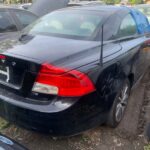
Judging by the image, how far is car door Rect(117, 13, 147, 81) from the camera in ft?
12.1

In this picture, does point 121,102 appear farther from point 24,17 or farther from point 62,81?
point 24,17

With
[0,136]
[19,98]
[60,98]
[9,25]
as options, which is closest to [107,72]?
[60,98]

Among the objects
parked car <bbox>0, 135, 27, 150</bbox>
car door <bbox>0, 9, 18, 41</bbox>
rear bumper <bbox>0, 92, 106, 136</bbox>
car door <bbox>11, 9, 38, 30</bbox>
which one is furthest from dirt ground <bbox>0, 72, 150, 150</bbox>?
car door <bbox>11, 9, 38, 30</bbox>

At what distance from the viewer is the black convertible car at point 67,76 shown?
2.62 metres

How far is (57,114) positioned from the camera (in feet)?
8.46

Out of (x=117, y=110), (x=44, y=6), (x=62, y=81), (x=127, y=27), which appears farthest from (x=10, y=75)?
(x=44, y=6)

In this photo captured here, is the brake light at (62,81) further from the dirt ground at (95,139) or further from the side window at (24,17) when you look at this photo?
the side window at (24,17)

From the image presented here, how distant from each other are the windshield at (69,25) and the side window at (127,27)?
367 mm

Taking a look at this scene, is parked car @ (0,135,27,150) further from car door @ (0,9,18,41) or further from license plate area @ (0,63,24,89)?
car door @ (0,9,18,41)

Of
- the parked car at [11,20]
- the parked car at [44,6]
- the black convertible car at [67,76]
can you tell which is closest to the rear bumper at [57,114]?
the black convertible car at [67,76]

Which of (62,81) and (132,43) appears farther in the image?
(132,43)

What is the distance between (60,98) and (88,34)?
1.15 meters

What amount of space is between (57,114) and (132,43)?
5.95 ft

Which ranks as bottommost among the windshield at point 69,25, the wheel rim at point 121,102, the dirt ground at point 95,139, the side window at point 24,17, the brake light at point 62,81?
the dirt ground at point 95,139
